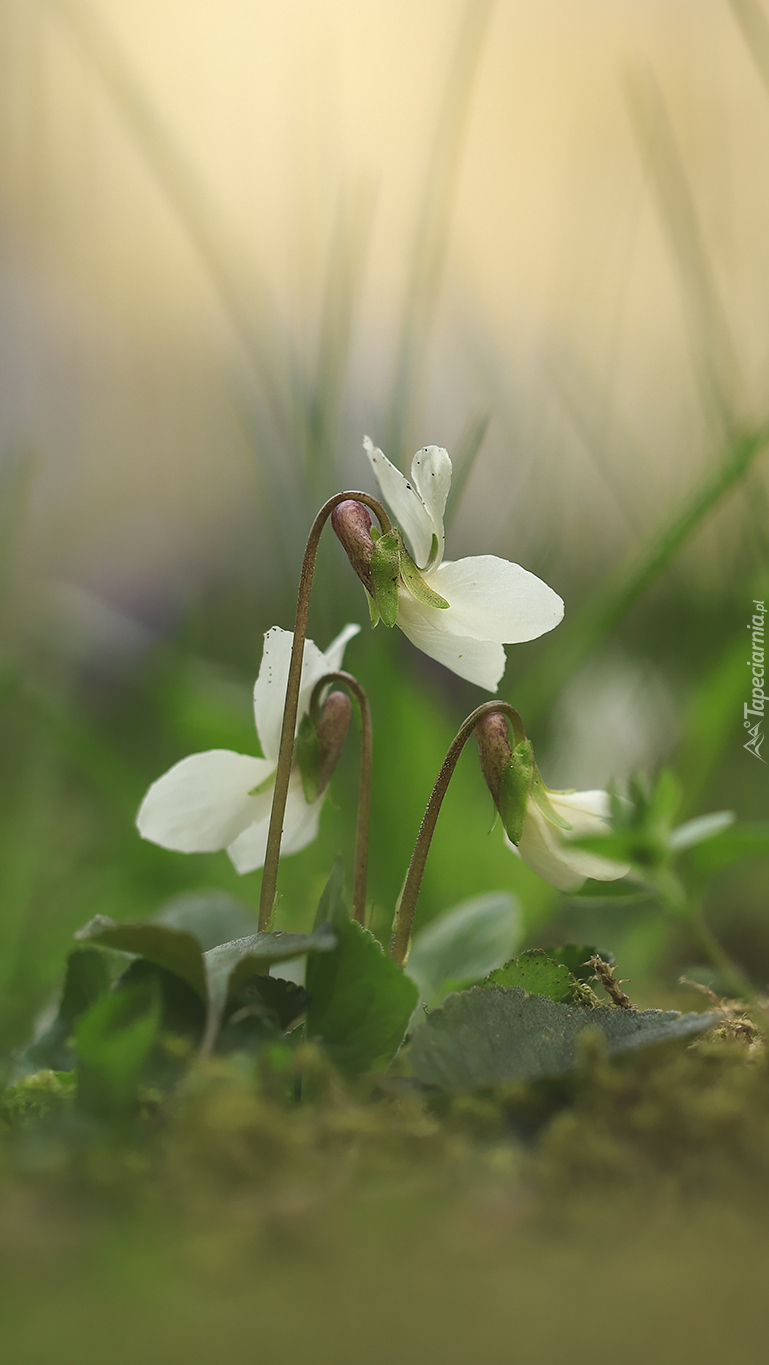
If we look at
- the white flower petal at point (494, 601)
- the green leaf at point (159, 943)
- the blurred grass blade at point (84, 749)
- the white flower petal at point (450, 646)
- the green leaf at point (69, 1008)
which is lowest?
the blurred grass blade at point (84, 749)

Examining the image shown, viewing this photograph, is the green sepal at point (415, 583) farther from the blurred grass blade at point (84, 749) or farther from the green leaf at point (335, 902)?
the blurred grass blade at point (84, 749)

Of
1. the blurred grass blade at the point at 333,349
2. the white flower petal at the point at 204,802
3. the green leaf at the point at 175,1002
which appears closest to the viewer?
the green leaf at the point at 175,1002

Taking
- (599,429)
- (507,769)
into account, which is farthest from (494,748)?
(599,429)

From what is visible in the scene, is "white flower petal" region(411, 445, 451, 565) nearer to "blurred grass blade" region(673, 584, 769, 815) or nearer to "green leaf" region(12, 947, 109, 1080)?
"green leaf" region(12, 947, 109, 1080)

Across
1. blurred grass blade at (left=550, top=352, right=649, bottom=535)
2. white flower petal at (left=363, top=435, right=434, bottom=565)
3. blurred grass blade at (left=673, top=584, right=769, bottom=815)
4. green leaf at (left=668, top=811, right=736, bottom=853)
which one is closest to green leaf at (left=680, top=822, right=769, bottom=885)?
green leaf at (left=668, top=811, right=736, bottom=853)

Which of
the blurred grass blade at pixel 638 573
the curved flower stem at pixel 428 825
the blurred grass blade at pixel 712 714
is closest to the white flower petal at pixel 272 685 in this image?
the curved flower stem at pixel 428 825
